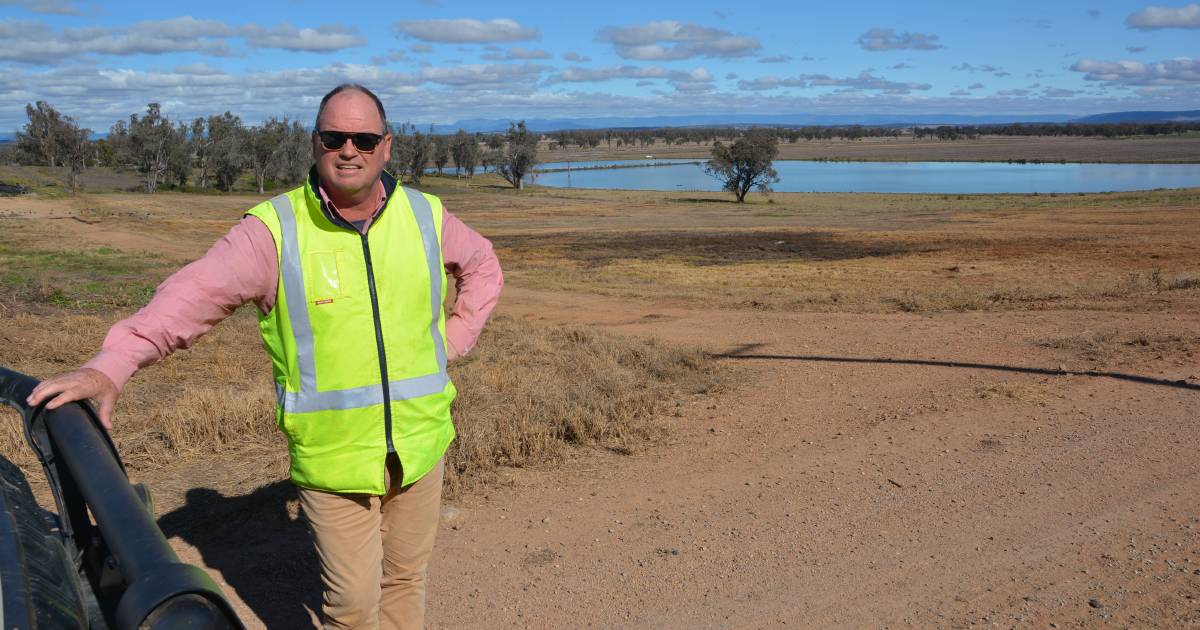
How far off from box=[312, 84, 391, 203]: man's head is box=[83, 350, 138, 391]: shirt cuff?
73 centimetres

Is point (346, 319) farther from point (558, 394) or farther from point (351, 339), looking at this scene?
point (558, 394)

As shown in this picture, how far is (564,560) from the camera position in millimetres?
4703

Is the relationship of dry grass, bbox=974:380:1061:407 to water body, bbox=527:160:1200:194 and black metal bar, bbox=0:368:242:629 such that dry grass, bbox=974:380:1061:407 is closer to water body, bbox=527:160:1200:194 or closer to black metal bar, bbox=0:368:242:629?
black metal bar, bbox=0:368:242:629

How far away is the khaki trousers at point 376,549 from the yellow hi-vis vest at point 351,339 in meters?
0.11

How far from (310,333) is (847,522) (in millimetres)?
3208

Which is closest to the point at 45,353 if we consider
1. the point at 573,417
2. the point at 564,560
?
the point at 573,417

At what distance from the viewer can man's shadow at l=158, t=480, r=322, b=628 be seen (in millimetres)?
4328

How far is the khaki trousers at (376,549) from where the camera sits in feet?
9.64

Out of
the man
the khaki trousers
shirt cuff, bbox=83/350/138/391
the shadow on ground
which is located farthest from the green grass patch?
shirt cuff, bbox=83/350/138/391

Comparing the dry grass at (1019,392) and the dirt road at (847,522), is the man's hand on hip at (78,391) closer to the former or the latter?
the dirt road at (847,522)

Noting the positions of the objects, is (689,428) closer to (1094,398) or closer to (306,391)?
(1094,398)

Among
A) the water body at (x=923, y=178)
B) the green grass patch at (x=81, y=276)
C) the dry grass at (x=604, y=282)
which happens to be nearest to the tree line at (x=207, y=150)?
the water body at (x=923, y=178)

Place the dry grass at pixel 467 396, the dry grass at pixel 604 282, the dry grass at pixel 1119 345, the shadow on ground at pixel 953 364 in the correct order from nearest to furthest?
the dry grass at pixel 467 396, the dry grass at pixel 604 282, the shadow on ground at pixel 953 364, the dry grass at pixel 1119 345

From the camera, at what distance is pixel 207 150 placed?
237 ft
